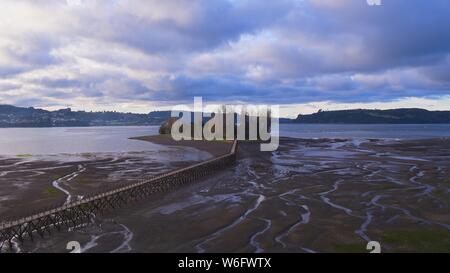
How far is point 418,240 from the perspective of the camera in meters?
20.4

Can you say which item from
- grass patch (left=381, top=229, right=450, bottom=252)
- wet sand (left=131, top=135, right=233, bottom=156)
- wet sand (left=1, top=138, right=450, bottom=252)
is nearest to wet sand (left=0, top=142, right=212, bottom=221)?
wet sand (left=1, top=138, right=450, bottom=252)

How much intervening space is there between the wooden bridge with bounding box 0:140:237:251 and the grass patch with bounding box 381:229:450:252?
18.4 m

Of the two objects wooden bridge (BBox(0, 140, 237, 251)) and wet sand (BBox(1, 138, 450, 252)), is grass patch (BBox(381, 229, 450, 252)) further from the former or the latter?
wooden bridge (BBox(0, 140, 237, 251))

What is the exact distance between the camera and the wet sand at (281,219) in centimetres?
2020

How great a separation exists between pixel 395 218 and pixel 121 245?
55.5 feet

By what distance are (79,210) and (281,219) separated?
523 inches

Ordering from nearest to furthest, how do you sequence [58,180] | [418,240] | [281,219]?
[418,240] < [281,219] < [58,180]

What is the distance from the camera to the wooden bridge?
842 inches

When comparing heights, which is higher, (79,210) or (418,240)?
(79,210)

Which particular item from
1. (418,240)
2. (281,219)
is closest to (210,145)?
(281,219)

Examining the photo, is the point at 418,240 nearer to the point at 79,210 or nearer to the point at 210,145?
the point at 79,210

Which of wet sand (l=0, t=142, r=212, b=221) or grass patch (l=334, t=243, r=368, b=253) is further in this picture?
wet sand (l=0, t=142, r=212, b=221)

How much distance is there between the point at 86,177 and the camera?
146 ft
